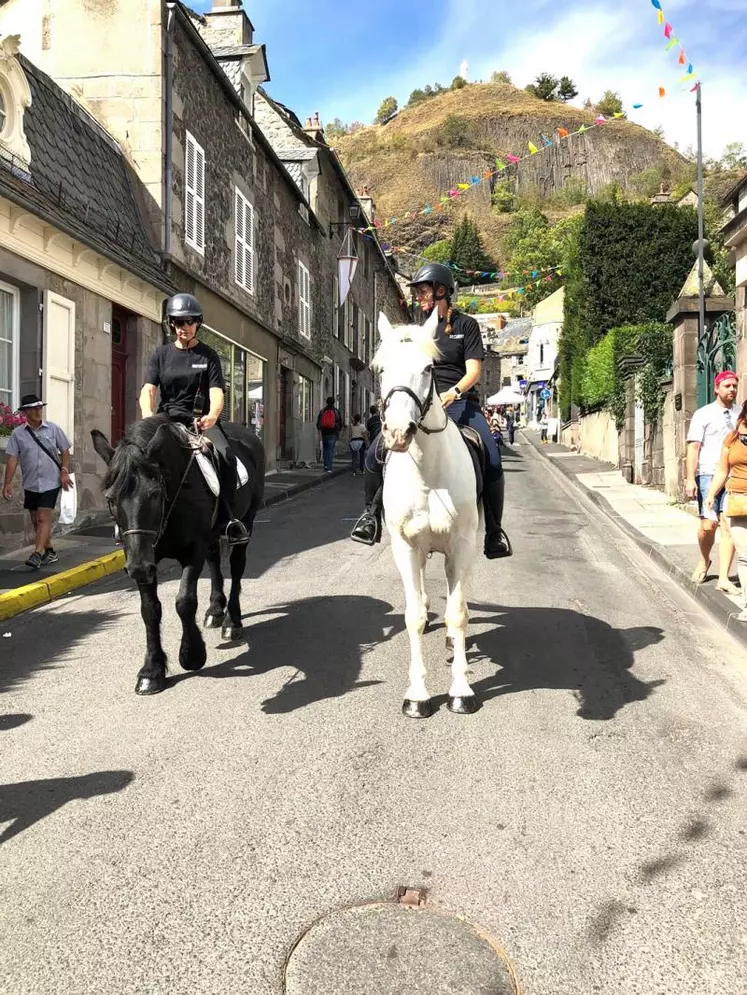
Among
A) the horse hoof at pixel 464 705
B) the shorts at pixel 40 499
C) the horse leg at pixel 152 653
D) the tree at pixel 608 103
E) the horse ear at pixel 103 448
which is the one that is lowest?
the horse hoof at pixel 464 705

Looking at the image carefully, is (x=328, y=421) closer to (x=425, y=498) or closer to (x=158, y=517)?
(x=158, y=517)

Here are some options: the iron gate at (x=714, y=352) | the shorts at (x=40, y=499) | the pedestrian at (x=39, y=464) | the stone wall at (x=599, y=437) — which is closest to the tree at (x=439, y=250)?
the stone wall at (x=599, y=437)

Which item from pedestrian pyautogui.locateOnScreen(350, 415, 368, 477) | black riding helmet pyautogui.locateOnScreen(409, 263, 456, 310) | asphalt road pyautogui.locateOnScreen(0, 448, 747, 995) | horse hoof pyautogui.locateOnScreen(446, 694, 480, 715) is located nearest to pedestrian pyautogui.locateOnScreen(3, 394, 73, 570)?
asphalt road pyautogui.locateOnScreen(0, 448, 747, 995)

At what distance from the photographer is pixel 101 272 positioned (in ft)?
38.4

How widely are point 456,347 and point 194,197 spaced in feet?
41.1

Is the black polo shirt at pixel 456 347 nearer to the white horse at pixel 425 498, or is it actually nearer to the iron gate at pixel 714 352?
the white horse at pixel 425 498

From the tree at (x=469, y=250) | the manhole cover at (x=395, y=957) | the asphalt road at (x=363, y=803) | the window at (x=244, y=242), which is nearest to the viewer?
the manhole cover at (x=395, y=957)

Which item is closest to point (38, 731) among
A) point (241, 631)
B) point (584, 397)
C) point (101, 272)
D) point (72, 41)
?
point (241, 631)

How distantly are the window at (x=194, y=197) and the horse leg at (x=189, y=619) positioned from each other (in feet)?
39.6

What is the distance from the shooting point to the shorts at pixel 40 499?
8258 millimetres

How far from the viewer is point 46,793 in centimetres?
323

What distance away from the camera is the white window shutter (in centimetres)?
1042

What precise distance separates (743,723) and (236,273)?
1657 cm

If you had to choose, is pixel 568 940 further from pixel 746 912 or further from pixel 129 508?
pixel 129 508
